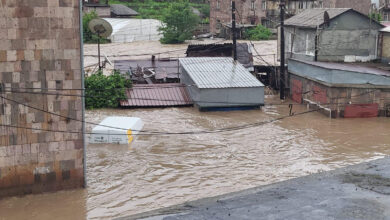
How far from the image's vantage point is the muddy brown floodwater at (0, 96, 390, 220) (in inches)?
566

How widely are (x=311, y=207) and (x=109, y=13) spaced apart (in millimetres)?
52769

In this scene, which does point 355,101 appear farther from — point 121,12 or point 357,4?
point 121,12

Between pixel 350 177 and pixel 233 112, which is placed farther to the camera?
pixel 233 112

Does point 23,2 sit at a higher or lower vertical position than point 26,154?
higher

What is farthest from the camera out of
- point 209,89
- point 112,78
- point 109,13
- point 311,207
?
point 109,13

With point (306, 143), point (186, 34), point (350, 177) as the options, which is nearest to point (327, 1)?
point (186, 34)

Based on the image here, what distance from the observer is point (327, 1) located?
5122 cm

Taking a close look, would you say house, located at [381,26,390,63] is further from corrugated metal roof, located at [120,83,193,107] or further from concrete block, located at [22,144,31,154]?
concrete block, located at [22,144,31,154]

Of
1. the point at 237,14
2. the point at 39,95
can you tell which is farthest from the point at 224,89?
the point at 237,14

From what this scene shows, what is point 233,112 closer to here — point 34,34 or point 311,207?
point 34,34

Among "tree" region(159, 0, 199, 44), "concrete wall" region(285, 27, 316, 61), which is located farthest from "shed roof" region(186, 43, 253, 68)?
"tree" region(159, 0, 199, 44)

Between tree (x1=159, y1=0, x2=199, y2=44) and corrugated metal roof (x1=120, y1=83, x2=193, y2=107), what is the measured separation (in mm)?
26662

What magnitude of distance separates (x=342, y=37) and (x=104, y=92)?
1399 cm

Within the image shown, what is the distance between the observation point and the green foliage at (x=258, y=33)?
191ft
